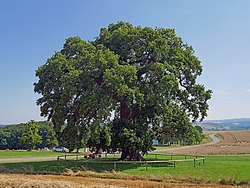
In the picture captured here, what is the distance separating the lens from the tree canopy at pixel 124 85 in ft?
89.6

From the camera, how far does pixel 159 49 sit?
101ft

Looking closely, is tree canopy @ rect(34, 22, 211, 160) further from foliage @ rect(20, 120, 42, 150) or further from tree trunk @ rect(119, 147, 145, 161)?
foliage @ rect(20, 120, 42, 150)

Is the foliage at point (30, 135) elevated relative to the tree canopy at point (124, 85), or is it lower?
lower

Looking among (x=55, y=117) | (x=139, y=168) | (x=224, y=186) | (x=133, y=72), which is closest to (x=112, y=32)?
(x=133, y=72)

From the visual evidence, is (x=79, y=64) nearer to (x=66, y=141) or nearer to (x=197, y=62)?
(x=66, y=141)

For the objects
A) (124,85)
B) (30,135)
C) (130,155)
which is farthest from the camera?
(30,135)

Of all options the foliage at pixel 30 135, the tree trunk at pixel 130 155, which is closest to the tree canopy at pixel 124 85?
the tree trunk at pixel 130 155

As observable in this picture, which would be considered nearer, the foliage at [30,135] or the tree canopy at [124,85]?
the tree canopy at [124,85]

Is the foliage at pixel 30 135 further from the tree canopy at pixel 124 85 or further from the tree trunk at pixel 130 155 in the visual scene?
the tree trunk at pixel 130 155

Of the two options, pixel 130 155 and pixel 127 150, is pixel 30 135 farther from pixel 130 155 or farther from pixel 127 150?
pixel 130 155

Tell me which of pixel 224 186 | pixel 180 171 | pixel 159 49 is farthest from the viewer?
pixel 159 49

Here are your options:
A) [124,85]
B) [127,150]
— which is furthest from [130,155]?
[124,85]

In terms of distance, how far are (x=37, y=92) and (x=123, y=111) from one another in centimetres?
921

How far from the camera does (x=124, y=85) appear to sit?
26375mm
